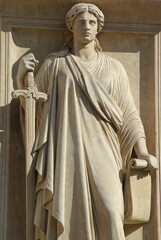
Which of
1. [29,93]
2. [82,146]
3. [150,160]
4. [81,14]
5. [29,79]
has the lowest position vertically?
[150,160]

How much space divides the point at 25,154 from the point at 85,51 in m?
1.11

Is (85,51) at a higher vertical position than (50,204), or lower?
higher

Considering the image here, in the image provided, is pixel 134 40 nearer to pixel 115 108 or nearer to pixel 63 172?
pixel 115 108

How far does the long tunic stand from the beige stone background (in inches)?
11.1

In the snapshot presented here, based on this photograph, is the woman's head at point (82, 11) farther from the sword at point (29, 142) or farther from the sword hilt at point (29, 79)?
the sword at point (29, 142)

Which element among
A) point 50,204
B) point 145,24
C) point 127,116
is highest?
point 145,24

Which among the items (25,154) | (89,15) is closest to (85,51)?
(89,15)

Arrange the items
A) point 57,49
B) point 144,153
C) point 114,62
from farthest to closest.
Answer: point 57,49 → point 114,62 → point 144,153

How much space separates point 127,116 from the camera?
11891 millimetres

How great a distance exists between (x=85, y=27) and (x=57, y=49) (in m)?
0.46

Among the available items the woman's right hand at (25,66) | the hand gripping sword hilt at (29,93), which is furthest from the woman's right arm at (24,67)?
the hand gripping sword hilt at (29,93)

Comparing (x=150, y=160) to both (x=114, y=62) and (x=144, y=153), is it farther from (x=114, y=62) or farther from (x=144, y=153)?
(x=114, y=62)

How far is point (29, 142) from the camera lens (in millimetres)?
11586

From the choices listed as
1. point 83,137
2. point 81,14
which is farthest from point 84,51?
point 83,137
